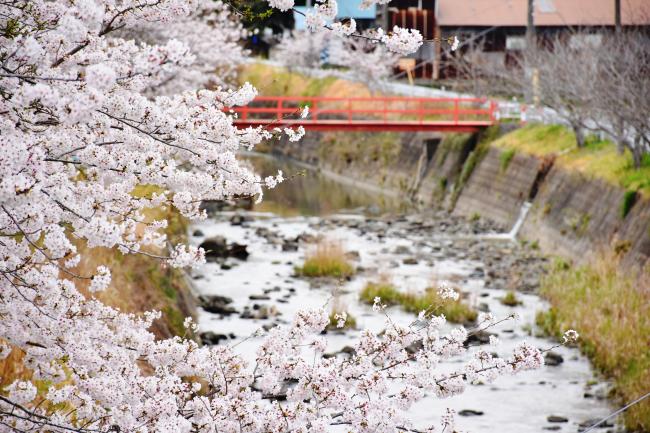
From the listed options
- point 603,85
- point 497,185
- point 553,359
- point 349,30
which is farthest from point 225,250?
point 349,30

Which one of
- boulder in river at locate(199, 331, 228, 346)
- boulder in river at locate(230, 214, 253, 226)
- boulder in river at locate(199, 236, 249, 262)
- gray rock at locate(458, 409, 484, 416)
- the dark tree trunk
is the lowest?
boulder in river at locate(230, 214, 253, 226)

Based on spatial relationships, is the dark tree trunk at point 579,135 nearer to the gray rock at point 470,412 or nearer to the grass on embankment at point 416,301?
the grass on embankment at point 416,301

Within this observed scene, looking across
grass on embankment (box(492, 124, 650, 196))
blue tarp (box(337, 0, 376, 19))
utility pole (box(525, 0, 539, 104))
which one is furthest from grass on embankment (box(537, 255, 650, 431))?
blue tarp (box(337, 0, 376, 19))

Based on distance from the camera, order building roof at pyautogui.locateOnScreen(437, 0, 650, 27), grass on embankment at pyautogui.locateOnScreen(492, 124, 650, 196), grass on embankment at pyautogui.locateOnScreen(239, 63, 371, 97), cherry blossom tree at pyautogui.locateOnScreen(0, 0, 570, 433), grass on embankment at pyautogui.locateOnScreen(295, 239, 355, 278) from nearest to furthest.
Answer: cherry blossom tree at pyautogui.locateOnScreen(0, 0, 570, 433)
grass on embankment at pyautogui.locateOnScreen(295, 239, 355, 278)
grass on embankment at pyautogui.locateOnScreen(492, 124, 650, 196)
building roof at pyautogui.locateOnScreen(437, 0, 650, 27)
grass on embankment at pyautogui.locateOnScreen(239, 63, 371, 97)

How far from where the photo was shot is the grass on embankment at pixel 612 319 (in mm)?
13164

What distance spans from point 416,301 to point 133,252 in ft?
43.7

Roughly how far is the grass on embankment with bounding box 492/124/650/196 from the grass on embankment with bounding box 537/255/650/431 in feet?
11.4

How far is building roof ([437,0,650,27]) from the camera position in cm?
4362

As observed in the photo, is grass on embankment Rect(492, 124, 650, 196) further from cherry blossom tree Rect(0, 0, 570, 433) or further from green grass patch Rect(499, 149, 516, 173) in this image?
cherry blossom tree Rect(0, 0, 570, 433)

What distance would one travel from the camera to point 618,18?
97.9ft

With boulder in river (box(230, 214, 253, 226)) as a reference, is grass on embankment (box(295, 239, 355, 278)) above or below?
above

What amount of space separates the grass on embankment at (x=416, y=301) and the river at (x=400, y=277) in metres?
0.26

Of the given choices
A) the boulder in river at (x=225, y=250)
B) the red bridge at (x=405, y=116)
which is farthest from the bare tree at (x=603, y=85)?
the boulder in river at (x=225, y=250)

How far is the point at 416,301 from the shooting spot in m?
18.5
